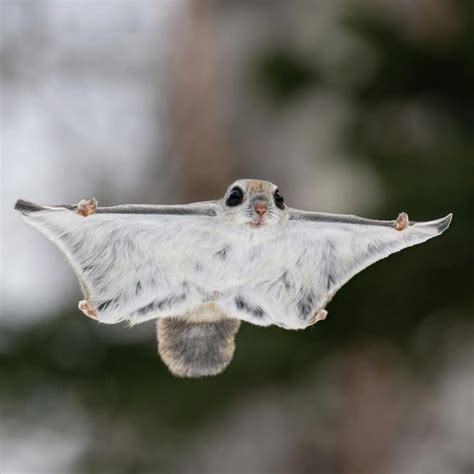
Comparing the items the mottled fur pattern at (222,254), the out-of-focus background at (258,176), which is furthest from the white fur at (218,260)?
the out-of-focus background at (258,176)

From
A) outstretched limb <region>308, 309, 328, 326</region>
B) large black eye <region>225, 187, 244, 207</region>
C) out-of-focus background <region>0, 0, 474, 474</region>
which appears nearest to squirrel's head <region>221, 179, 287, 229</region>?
large black eye <region>225, 187, 244, 207</region>

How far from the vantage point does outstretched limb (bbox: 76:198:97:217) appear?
0.52 meters

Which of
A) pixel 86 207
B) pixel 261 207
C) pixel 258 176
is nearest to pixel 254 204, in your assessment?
pixel 261 207

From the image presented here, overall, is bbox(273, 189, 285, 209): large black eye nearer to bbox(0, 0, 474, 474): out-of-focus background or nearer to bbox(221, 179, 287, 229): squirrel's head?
bbox(221, 179, 287, 229): squirrel's head

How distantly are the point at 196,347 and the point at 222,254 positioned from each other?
6.4 inches

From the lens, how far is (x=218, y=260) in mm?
600

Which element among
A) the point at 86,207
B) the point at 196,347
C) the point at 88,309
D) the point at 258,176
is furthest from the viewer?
the point at 258,176

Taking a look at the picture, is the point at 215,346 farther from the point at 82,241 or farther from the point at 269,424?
the point at 269,424

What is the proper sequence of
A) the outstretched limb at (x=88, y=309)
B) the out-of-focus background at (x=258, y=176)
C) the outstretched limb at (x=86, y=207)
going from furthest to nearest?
the out-of-focus background at (x=258, y=176), the outstretched limb at (x=88, y=309), the outstretched limb at (x=86, y=207)

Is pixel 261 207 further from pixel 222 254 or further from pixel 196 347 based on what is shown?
pixel 196 347

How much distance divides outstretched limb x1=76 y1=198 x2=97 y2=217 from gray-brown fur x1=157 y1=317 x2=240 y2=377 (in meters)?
0.21

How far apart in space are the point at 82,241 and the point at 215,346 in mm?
176

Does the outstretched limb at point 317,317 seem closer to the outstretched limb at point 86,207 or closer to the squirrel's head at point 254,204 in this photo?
the squirrel's head at point 254,204

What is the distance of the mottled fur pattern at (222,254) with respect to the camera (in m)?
0.57
